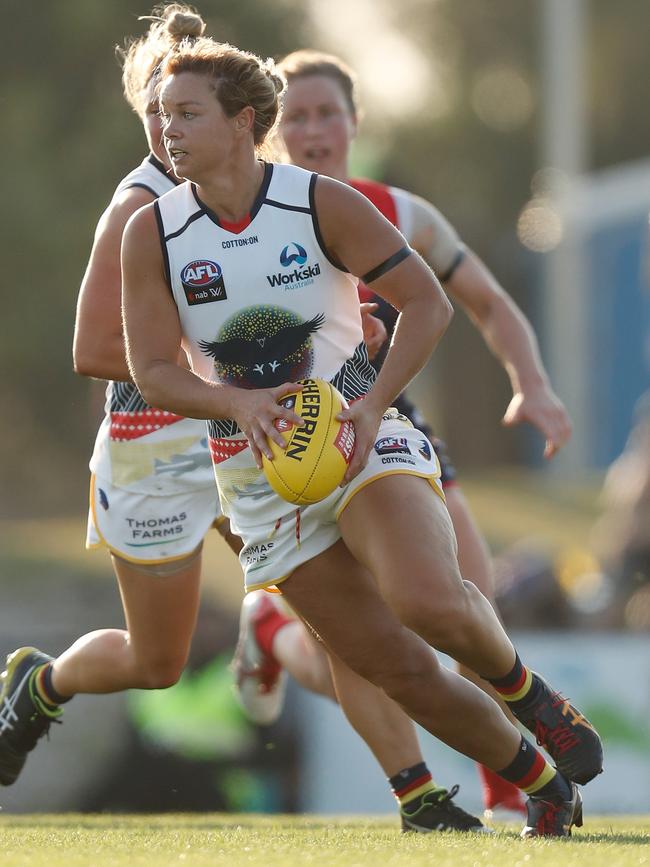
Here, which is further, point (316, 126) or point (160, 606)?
point (316, 126)

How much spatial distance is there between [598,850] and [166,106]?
2.24 meters

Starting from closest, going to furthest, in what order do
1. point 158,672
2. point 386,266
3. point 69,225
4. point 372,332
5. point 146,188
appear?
point 386,266 → point 372,332 → point 146,188 → point 158,672 → point 69,225

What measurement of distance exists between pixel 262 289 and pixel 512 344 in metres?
1.63

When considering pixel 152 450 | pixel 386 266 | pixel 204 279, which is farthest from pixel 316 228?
pixel 152 450

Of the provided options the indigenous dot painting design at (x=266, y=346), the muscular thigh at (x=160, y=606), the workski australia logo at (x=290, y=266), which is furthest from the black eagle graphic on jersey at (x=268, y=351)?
the muscular thigh at (x=160, y=606)

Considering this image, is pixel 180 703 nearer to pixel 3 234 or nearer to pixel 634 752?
pixel 634 752

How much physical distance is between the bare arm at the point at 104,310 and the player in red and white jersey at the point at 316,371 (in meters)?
0.55

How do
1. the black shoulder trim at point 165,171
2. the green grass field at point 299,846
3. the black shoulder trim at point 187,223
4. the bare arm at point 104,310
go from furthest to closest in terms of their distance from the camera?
the black shoulder trim at point 165,171 → the bare arm at point 104,310 → the black shoulder trim at point 187,223 → the green grass field at point 299,846

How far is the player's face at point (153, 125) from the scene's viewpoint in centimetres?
509

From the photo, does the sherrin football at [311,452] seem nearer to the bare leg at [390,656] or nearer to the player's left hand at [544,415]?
the bare leg at [390,656]

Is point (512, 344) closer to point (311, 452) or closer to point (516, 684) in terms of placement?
point (516, 684)

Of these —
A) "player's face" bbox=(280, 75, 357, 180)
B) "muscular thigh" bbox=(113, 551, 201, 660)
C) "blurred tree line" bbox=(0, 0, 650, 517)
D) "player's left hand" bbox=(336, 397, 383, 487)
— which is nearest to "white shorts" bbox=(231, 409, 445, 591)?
"player's left hand" bbox=(336, 397, 383, 487)

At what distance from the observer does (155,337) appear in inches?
173

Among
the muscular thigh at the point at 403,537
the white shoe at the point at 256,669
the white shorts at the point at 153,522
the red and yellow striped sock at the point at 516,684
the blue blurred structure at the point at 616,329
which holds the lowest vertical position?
the blue blurred structure at the point at 616,329
